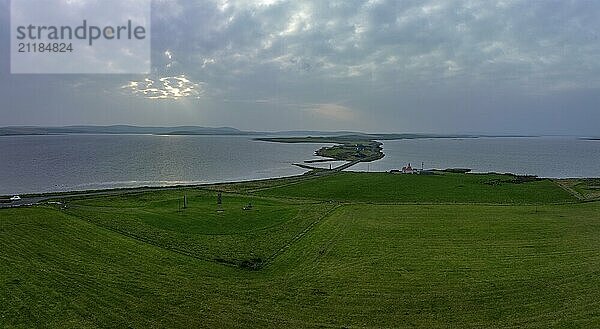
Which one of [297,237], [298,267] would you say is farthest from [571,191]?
[298,267]

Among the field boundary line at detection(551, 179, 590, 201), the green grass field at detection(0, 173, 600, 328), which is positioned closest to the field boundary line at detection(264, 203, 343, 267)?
the green grass field at detection(0, 173, 600, 328)

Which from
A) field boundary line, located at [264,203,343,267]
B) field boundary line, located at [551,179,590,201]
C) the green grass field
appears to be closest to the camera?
the green grass field

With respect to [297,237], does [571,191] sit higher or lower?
higher

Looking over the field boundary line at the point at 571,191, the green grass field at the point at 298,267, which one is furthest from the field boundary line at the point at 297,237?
the field boundary line at the point at 571,191

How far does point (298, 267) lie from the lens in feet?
81.3

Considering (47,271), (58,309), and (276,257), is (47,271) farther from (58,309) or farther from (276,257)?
(276,257)

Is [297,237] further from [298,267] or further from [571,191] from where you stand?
[571,191]

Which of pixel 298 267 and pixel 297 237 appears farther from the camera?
pixel 297 237

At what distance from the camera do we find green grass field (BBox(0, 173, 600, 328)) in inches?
717

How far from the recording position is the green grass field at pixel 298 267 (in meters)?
18.2

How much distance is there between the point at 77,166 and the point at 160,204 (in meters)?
67.0

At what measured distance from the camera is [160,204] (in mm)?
44500

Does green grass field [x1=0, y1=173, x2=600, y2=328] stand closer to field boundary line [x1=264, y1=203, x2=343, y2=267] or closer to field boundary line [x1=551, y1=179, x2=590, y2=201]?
field boundary line [x1=264, y1=203, x2=343, y2=267]

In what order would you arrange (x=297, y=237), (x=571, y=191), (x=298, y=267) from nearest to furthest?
(x=298, y=267), (x=297, y=237), (x=571, y=191)
